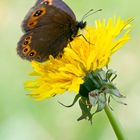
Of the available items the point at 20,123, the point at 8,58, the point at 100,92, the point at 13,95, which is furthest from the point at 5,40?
the point at 100,92

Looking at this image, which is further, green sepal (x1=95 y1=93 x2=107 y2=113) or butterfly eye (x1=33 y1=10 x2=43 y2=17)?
butterfly eye (x1=33 y1=10 x2=43 y2=17)

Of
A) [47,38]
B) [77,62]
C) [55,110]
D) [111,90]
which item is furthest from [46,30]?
[55,110]

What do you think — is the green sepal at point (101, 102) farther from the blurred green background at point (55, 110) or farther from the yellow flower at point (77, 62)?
the blurred green background at point (55, 110)

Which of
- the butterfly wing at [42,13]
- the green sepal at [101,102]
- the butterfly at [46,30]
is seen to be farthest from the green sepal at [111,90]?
the butterfly wing at [42,13]

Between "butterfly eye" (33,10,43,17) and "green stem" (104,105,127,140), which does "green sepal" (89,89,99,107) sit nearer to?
"green stem" (104,105,127,140)

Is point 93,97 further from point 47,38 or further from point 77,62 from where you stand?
point 47,38

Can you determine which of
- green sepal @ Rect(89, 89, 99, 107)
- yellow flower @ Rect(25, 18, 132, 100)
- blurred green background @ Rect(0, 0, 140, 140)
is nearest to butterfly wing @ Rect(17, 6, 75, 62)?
yellow flower @ Rect(25, 18, 132, 100)

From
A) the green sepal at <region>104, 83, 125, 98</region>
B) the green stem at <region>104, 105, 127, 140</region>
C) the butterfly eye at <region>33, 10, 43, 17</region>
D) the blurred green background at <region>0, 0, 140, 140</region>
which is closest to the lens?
the green stem at <region>104, 105, 127, 140</region>
